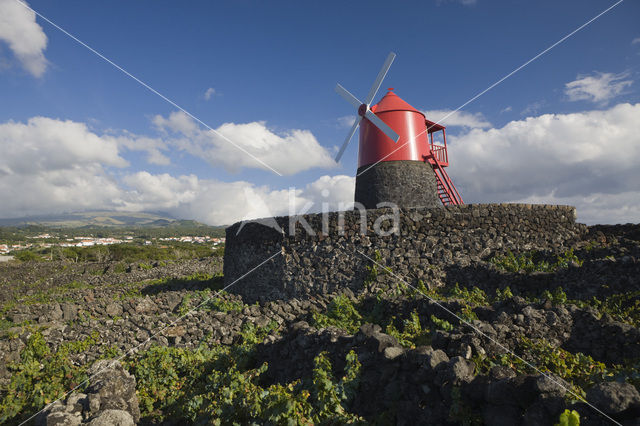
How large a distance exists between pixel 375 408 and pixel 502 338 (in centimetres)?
218

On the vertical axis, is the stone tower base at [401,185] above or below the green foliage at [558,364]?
above

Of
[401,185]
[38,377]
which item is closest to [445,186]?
[401,185]

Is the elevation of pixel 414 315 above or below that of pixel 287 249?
below

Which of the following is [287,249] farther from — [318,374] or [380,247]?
[318,374]

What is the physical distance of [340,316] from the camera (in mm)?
8070

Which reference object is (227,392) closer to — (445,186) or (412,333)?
(412,333)

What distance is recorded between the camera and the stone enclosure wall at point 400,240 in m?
10.1

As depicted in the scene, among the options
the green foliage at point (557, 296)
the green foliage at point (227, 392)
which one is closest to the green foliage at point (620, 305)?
the green foliage at point (557, 296)

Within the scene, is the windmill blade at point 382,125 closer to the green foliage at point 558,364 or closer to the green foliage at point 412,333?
the green foliage at point 412,333

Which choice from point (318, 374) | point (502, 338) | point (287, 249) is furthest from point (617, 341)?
point (287, 249)

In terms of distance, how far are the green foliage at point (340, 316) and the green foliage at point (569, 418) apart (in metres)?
4.83

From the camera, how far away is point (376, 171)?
47.4ft

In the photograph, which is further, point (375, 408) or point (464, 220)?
point (464, 220)

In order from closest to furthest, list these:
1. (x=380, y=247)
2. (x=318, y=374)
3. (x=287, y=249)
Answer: (x=318, y=374), (x=380, y=247), (x=287, y=249)
